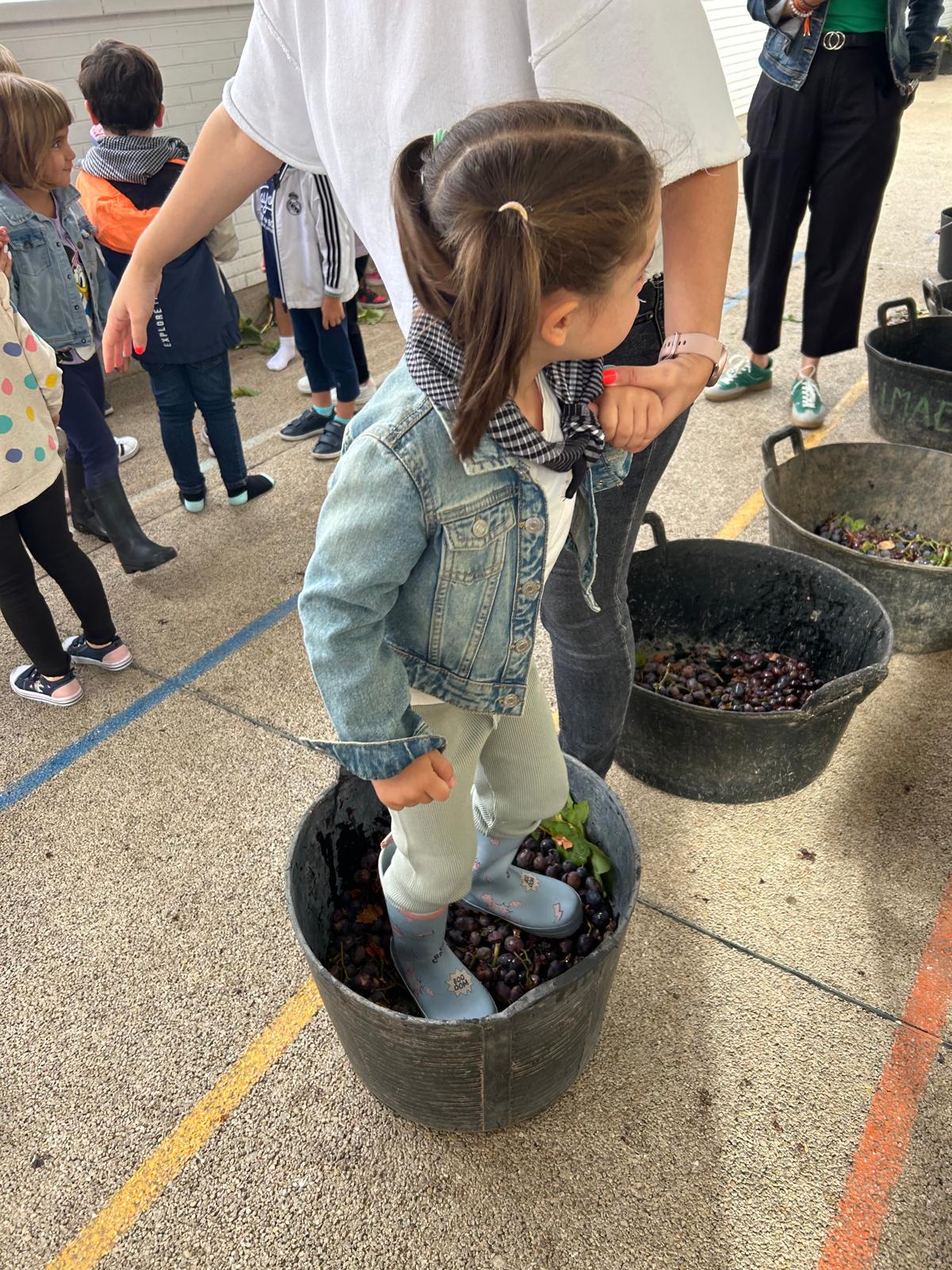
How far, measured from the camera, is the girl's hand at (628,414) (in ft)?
4.12

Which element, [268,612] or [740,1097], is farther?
[268,612]

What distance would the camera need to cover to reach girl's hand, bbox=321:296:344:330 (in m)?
3.75

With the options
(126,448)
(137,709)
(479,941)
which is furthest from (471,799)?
(126,448)

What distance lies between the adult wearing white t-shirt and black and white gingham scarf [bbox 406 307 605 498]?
0.11 meters

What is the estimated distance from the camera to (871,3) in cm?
312

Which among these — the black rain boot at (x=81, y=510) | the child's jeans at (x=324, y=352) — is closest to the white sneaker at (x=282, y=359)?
the child's jeans at (x=324, y=352)

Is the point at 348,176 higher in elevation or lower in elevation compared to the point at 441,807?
higher

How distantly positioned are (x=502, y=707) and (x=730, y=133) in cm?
88

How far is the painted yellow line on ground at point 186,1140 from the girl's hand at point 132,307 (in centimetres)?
134

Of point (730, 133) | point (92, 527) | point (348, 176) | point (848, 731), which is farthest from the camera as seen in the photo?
point (92, 527)

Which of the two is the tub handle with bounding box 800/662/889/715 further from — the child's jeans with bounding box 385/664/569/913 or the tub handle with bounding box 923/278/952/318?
the tub handle with bounding box 923/278/952/318

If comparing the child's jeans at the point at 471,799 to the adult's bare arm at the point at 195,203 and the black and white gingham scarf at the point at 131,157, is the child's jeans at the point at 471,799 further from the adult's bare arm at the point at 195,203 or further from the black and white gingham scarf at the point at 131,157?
the black and white gingham scarf at the point at 131,157

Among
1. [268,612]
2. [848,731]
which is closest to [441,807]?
[848,731]

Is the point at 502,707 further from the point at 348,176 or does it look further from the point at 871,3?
the point at 871,3
